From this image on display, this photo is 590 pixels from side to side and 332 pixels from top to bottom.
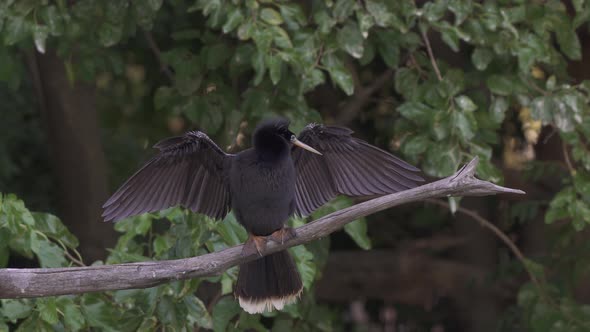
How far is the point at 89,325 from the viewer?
3.73 m

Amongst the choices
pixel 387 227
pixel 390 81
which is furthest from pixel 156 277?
pixel 387 227

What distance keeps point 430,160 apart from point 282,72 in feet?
2.34

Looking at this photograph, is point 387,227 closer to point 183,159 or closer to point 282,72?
point 282,72

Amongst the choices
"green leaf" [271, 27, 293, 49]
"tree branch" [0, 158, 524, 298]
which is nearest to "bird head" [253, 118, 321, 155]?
"tree branch" [0, 158, 524, 298]

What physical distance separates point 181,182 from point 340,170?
591 mm

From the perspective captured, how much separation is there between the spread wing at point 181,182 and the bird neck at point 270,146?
0.63ft

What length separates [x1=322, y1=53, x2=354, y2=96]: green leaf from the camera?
13.5 ft

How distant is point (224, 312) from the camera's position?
3.95m

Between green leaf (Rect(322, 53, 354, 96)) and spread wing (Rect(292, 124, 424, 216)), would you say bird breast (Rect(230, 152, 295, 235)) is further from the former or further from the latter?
green leaf (Rect(322, 53, 354, 96))

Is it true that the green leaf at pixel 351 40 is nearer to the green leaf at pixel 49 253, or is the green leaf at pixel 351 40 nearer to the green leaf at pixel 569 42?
the green leaf at pixel 569 42

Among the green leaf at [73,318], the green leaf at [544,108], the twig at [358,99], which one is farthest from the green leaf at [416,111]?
the green leaf at [73,318]

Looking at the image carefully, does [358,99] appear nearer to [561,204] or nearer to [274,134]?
[561,204]

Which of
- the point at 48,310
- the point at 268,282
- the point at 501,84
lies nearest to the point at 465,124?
the point at 501,84

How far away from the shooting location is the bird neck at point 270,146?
11.7 feet
